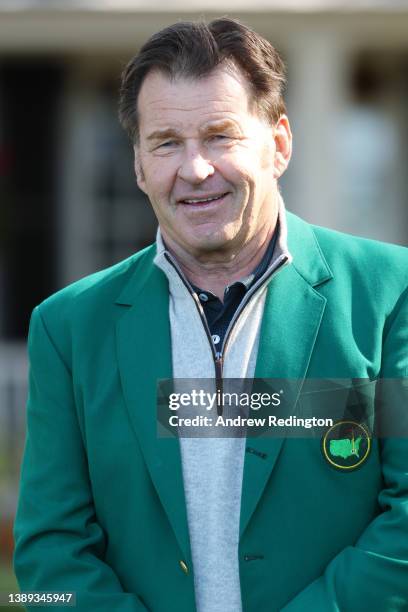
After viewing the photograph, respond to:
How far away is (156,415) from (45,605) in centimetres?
55

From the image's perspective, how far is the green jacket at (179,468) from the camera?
2.52 m

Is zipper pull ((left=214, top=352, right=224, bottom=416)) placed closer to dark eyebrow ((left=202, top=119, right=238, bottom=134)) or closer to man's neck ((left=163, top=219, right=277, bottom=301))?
man's neck ((left=163, top=219, right=277, bottom=301))

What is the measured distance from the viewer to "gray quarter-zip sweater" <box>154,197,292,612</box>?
2.55 meters

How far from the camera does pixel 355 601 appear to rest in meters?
2.47

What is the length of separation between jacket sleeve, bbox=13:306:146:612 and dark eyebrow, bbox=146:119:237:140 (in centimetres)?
59

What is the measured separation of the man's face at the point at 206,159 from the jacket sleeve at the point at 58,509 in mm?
497

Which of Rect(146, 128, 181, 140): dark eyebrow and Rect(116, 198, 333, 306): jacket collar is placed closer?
Rect(146, 128, 181, 140): dark eyebrow

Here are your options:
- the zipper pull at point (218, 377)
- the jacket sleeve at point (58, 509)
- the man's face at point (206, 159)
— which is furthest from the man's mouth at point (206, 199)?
the jacket sleeve at point (58, 509)

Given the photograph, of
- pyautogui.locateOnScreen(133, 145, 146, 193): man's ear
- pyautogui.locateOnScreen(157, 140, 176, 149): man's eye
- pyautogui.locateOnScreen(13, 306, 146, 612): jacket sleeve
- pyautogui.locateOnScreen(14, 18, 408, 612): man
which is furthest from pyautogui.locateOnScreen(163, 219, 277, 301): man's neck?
pyautogui.locateOnScreen(13, 306, 146, 612): jacket sleeve

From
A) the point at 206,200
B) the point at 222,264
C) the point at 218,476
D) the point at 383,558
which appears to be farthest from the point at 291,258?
the point at 383,558

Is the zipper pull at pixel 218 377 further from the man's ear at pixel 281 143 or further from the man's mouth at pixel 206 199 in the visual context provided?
the man's ear at pixel 281 143

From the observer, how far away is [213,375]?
8.56 ft

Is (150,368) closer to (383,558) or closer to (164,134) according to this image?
(164,134)

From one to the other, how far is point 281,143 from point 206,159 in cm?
29
